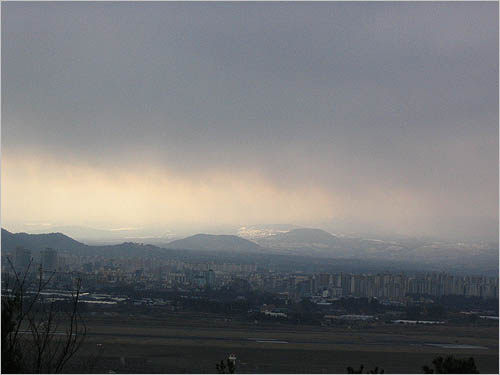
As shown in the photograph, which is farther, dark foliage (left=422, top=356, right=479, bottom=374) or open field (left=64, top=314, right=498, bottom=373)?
open field (left=64, top=314, right=498, bottom=373)

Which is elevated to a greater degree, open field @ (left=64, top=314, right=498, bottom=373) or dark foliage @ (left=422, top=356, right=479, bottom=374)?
dark foliage @ (left=422, top=356, right=479, bottom=374)

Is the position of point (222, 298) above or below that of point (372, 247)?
below

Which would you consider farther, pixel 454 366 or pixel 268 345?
pixel 268 345

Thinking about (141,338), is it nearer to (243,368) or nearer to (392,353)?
(243,368)

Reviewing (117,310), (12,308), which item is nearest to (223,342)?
(117,310)

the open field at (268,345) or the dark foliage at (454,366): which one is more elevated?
the dark foliage at (454,366)

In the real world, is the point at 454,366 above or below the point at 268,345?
above

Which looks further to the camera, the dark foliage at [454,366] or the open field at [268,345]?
the open field at [268,345]

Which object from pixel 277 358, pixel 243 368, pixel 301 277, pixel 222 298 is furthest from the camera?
pixel 301 277
